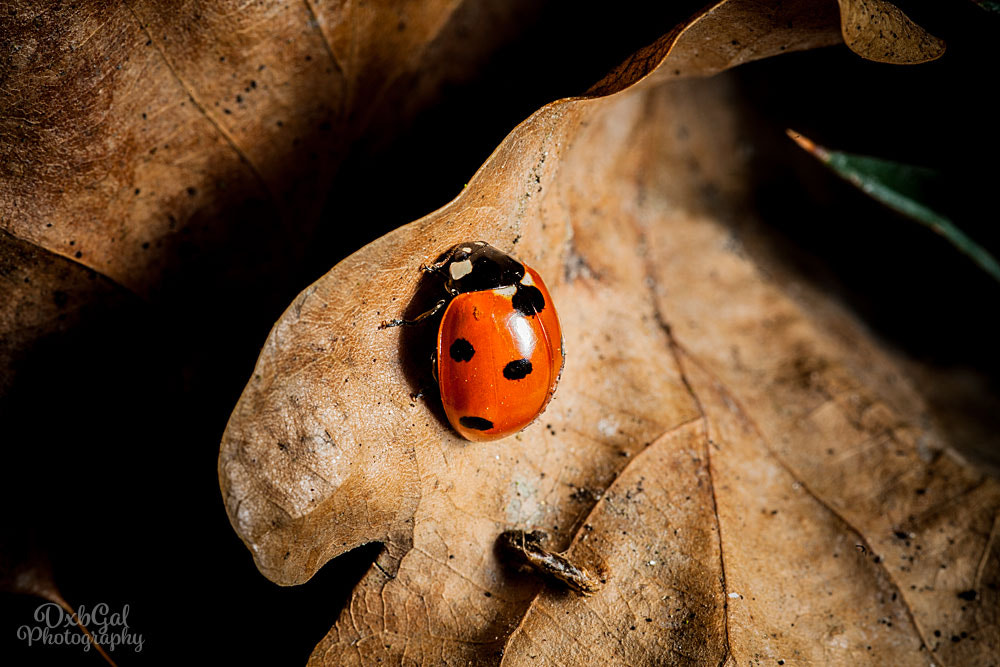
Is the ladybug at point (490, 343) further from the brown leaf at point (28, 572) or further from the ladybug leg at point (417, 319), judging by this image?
the brown leaf at point (28, 572)

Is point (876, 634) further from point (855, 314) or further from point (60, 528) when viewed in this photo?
point (60, 528)

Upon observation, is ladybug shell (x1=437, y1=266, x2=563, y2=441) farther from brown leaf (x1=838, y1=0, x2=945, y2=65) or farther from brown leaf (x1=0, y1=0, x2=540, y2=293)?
brown leaf (x1=838, y1=0, x2=945, y2=65)

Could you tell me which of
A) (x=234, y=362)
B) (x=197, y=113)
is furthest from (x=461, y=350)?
(x=197, y=113)

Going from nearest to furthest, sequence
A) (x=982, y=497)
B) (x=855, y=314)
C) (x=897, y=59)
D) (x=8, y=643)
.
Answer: (x=897, y=59) → (x=8, y=643) → (x=982, y=497) → (x=855, y=314)

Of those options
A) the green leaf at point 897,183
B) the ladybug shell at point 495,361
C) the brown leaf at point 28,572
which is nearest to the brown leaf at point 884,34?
the green leaf at point 897,183

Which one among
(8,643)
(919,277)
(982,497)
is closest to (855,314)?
(919,277)

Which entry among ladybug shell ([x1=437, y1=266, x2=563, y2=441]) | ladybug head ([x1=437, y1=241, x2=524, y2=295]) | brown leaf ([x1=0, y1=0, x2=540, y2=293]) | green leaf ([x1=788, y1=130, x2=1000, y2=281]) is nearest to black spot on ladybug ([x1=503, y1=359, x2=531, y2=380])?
ladybug shell ([x1=437, y1=266, x2=563, y2=441])
